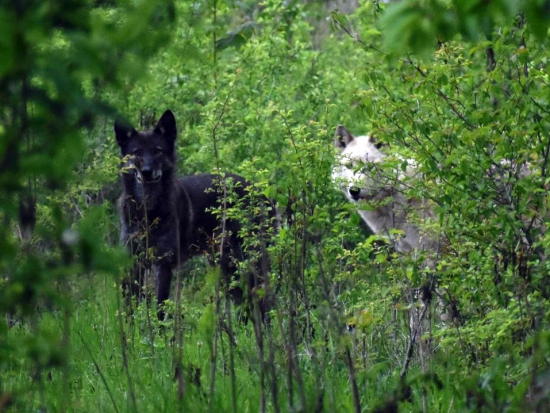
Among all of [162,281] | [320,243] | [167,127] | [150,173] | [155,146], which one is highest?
[167,127]

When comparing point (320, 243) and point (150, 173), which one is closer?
point (320, 243)

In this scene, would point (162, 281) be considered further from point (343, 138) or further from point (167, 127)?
point (343, 138)

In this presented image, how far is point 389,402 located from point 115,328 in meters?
4.11

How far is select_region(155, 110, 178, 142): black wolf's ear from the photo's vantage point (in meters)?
9.27

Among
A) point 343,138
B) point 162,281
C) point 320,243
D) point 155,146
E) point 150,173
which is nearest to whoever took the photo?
point 320,243

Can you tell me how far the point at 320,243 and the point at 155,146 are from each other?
193 inches

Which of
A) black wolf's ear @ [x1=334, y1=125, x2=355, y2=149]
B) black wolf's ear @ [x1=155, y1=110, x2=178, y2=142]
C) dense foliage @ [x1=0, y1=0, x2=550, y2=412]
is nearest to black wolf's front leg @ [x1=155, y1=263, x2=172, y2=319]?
dense foliage @ [x1=0, y1=0, x2=550, y2=412]

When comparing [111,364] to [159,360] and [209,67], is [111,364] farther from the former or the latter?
[209,67]

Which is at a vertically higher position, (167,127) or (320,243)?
(167,127)

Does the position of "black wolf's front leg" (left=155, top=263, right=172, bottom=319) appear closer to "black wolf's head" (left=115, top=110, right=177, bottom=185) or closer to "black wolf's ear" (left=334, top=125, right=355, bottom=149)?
"black wolf's head" (left=115, top=110, right=177, bottom=185)

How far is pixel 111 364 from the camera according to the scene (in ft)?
17.6

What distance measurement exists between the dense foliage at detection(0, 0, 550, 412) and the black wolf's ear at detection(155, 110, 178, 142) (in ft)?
5.43

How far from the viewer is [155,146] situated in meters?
9.34

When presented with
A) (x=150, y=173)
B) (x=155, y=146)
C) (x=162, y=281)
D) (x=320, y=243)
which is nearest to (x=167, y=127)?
(x=155, y=146)
